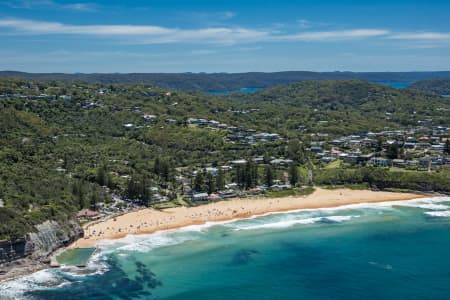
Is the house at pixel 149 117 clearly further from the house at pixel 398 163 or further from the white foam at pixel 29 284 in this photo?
the white foam at pixel 29 284

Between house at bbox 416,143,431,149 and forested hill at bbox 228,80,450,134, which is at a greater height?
forested hill at bbox 228,80,450,134

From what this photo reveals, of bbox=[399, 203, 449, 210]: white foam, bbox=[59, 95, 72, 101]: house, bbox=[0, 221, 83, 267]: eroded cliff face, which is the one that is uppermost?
bbox=[59, 95, 72, 101]: house

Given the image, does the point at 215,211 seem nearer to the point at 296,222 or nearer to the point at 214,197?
the point at 214,197

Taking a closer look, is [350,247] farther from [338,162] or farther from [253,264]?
[338,162]

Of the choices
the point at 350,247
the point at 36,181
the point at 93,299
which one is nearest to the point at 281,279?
the point at 350,247

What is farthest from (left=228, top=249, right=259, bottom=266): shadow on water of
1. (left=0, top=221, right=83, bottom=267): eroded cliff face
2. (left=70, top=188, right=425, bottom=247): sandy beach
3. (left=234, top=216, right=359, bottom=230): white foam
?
(left=0, top=221, right=83, bottom=267): eroded cliff face

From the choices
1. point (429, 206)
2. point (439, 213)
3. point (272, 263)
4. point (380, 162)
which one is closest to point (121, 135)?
point (380, 162)

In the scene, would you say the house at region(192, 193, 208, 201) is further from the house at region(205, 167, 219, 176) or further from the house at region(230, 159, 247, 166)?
the house at region(230, 159, 247, 166)
